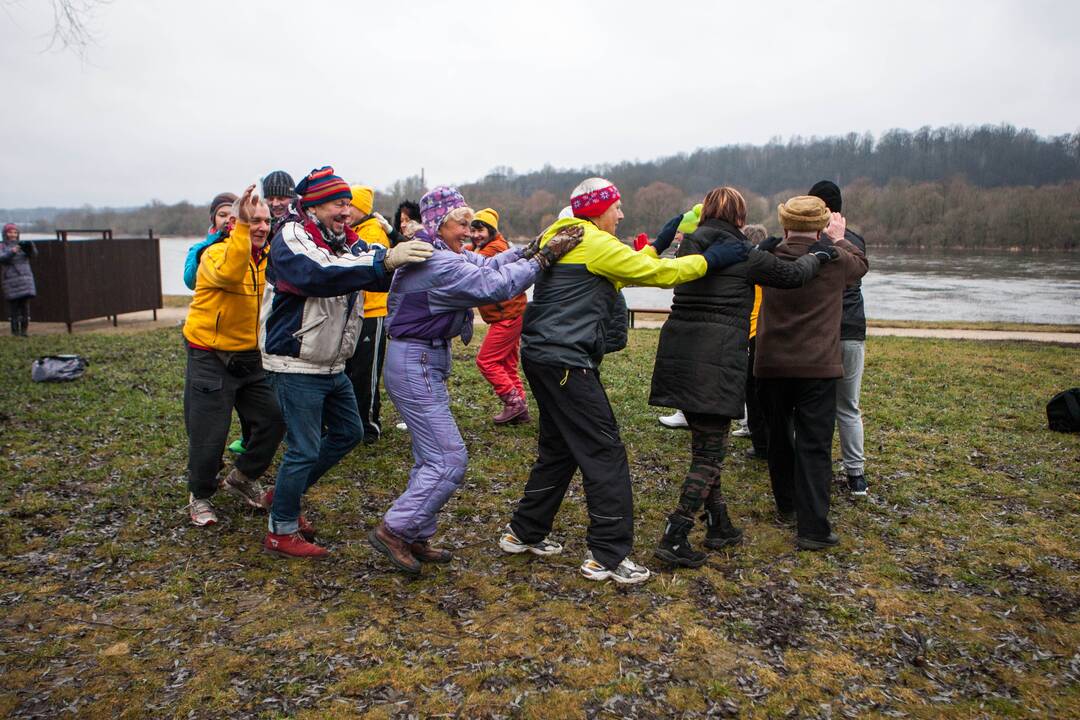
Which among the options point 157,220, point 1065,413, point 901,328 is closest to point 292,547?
point 1065,413

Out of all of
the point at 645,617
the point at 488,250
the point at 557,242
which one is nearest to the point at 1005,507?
the point at 645,617

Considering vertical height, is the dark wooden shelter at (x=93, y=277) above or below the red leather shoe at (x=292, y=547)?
above

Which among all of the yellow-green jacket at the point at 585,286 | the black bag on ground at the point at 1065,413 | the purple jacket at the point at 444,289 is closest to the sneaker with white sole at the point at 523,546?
the yellow-green jacket at the point at 585,286

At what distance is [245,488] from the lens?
5289mm

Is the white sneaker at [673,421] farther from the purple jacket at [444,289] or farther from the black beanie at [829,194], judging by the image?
the purple jacket at [444,289]

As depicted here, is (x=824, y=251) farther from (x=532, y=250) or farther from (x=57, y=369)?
(x=57, y=369)

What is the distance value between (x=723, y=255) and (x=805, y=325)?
863 mm

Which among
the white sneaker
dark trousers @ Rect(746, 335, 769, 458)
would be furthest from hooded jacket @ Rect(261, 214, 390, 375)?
the white sneaker

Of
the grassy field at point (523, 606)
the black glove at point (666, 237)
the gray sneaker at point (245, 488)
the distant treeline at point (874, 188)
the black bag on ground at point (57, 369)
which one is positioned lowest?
the grassy field at point (523, 606)

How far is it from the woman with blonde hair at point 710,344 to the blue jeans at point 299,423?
6.13 ft

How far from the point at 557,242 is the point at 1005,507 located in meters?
3.84

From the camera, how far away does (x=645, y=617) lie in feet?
12.7

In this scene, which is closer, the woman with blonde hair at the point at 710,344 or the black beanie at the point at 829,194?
the woman with blonde hair at the point at 710,344

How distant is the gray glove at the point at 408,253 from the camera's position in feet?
12.7
